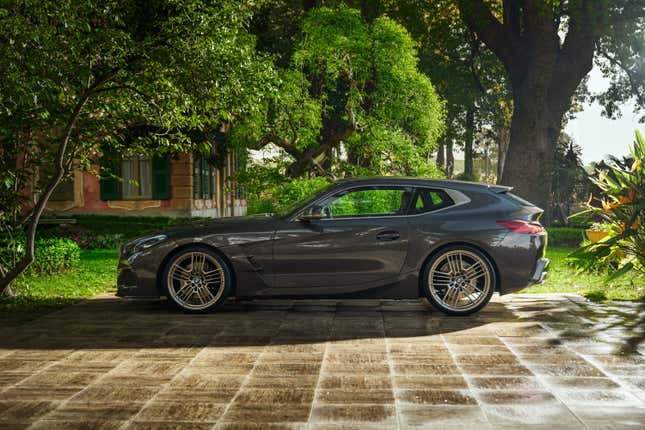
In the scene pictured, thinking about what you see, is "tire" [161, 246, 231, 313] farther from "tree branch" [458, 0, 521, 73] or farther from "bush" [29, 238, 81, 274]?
"tree branch" [458, 0, 521, 73]

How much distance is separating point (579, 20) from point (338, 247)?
16.4 meters

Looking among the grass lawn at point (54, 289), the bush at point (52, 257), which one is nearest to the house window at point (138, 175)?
the grass lawn at point (54, 289)

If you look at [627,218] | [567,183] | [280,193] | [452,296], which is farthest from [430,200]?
[567,183]

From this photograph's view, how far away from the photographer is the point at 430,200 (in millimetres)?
9008

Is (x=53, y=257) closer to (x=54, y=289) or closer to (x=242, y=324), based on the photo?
(x=54, y=289)

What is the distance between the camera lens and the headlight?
887cm

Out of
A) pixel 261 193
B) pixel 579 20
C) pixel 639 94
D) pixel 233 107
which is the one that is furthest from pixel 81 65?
pixel 639 94

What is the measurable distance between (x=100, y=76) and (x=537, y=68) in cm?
1723

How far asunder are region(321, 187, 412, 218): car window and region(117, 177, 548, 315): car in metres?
0.01

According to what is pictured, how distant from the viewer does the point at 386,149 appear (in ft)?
67.8

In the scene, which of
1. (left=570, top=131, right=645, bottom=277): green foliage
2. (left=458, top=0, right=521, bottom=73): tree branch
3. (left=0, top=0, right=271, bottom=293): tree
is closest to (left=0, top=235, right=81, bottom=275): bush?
(left=0, top=0, right=271, bottom=293): tree

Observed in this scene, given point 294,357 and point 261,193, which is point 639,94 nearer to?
point 261,193

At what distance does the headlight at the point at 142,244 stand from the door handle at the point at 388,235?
7.88 ft

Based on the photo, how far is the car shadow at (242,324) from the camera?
727cm
